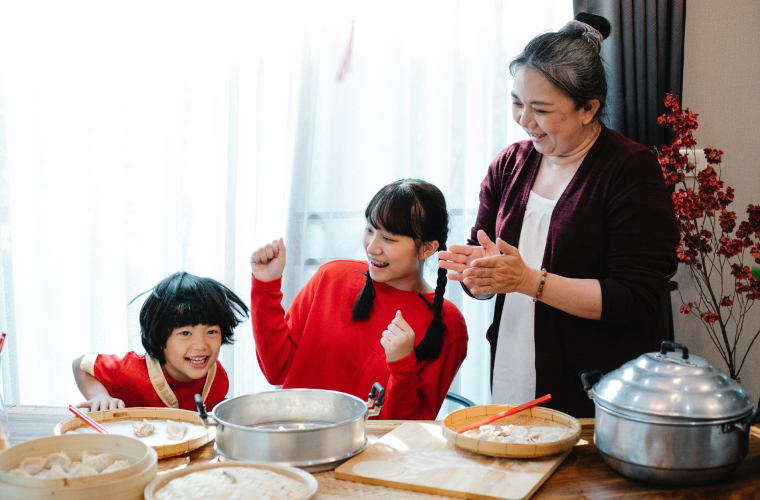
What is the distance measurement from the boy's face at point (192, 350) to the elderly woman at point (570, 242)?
67 cm

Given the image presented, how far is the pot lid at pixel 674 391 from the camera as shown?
36.6 inches

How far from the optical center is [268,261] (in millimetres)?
1701

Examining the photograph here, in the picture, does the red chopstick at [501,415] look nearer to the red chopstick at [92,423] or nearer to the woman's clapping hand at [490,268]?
the woman's clapping hand at [490,268]

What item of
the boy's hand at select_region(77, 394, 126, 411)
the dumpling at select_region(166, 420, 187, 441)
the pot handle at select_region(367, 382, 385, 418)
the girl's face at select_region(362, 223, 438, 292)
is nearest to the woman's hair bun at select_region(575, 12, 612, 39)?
the girl's face at select_region(362, 223, 438, 292)

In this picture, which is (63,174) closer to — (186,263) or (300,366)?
(186,263)

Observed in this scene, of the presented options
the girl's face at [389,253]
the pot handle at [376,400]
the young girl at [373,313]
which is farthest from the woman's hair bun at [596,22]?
the pot handle at [376,400]

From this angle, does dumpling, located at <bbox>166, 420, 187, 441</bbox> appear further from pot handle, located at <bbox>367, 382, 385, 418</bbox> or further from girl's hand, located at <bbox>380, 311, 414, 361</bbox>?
girl's hand, located at <bbox>380, 311, 414, 361</bbox>

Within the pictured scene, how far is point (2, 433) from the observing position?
965 mm

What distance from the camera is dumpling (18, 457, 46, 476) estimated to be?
33.7 inches

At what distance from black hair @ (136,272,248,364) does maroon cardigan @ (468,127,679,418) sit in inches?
31.3

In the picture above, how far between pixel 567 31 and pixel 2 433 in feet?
4.86

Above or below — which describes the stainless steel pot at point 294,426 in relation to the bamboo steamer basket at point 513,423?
above

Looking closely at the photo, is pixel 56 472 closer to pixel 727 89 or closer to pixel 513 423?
pixel 513 423

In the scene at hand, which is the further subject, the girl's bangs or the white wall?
the white wall
